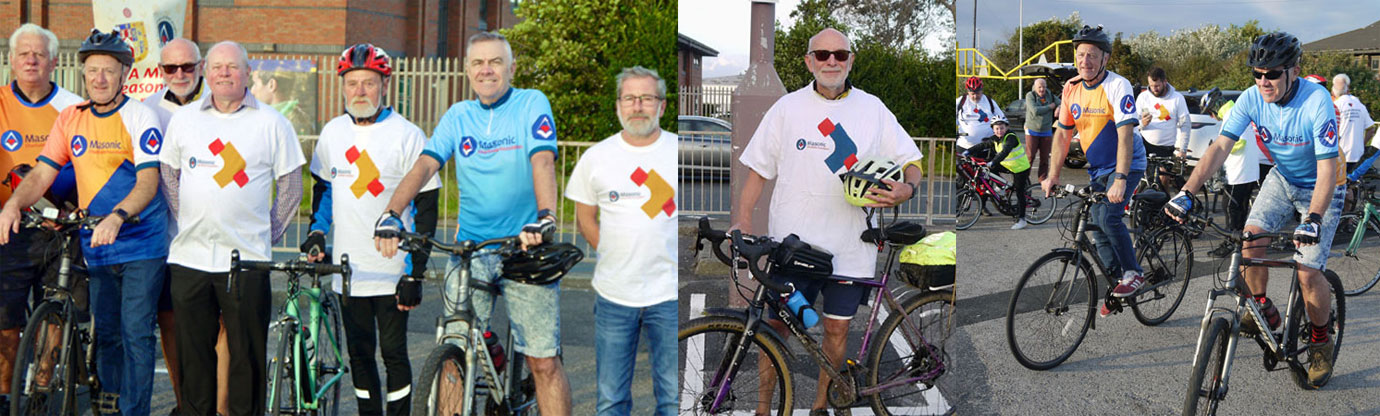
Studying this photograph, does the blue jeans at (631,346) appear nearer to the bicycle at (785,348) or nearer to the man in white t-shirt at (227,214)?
the bicycle at (785,348)

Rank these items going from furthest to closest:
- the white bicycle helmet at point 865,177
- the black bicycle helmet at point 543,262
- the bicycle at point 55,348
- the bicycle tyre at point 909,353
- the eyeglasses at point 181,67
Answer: the bicycle at point 55,348
the eyeglasses at point 181,67
the bicycle tyre at point 909,353
the black bicycle helmet at point 543,262
the white bicycle helmet at point 865,177

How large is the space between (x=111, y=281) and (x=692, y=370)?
2143 millimetres

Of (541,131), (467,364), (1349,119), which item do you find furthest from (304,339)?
(1349,119)

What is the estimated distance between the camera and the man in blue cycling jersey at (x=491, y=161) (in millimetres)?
3477

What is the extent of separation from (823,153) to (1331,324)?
3.26 metres

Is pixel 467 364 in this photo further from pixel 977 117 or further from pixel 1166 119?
pixel 1166 119

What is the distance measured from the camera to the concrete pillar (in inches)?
139

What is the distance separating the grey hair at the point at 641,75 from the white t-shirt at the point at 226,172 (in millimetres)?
1125

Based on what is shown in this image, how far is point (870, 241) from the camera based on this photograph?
359 centimetres

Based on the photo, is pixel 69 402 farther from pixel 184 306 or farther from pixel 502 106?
pixel 502 106

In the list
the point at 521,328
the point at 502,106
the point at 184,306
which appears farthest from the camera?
the point at 184,306

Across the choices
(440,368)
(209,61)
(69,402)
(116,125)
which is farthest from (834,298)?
(69,402)

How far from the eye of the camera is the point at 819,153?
3.47m

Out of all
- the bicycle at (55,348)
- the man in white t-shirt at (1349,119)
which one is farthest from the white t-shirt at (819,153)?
the man in white t-shirt at (1349,119)
